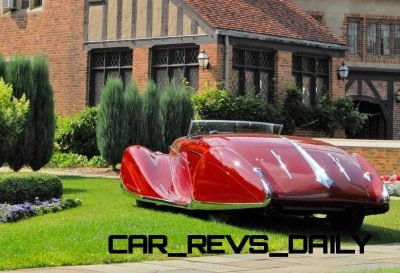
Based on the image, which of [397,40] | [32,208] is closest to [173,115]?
[32,208]

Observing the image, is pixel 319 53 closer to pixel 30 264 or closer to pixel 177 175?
pixel 177 175

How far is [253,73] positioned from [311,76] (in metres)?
2.49

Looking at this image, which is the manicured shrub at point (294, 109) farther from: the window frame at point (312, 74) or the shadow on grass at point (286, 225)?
the shadow on grass at point (286, 225)

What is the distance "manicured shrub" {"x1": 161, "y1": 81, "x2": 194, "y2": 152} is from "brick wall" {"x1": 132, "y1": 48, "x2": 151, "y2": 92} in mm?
4323

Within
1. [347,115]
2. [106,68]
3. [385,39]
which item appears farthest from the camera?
[385,39]

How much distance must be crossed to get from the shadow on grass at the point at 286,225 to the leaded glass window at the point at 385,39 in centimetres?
2259

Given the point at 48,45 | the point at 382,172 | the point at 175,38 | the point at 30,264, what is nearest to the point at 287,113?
the point at 175,38

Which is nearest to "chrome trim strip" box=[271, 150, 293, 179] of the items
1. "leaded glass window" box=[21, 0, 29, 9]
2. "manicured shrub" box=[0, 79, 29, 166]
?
"manicured shrub" box=[0, 79, 29, 166]

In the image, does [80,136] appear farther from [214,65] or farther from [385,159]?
[385,159]

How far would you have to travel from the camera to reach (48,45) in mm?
Answer: 27172

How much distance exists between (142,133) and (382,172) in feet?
18.7

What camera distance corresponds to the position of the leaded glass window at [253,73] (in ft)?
78.7

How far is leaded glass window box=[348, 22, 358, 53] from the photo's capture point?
3269 cm

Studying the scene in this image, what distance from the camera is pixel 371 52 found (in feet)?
108
